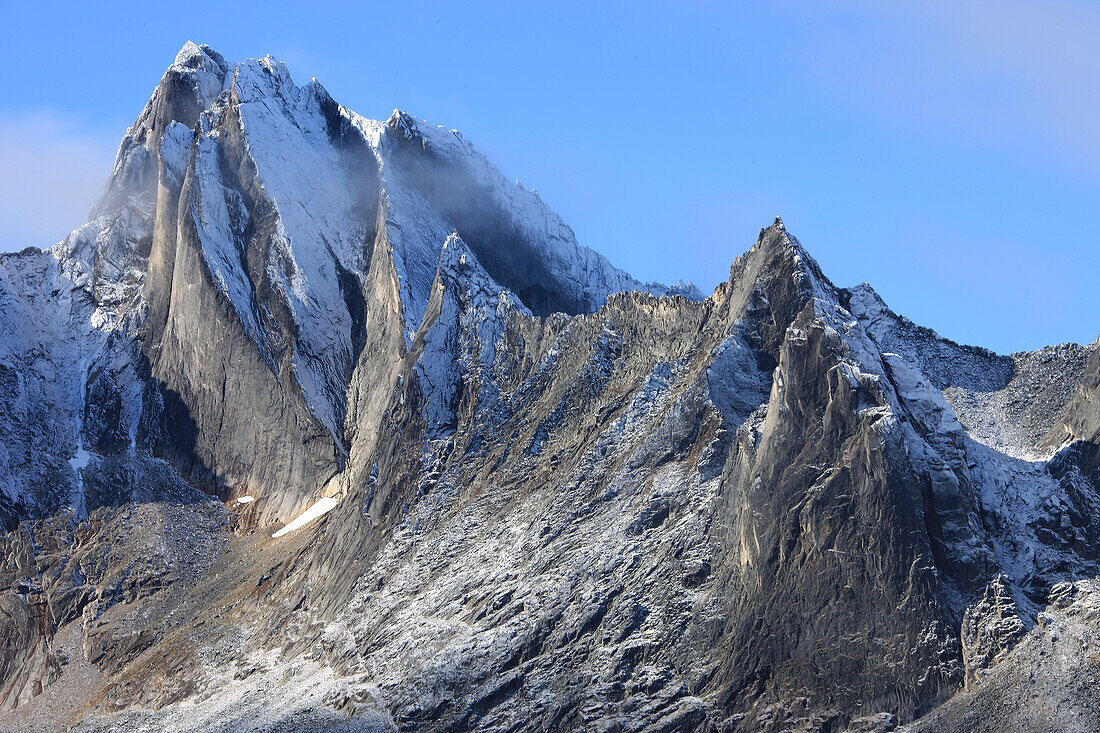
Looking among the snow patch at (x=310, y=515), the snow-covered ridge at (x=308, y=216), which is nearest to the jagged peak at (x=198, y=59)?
the snow-covered ridge at (x=308, y=216)

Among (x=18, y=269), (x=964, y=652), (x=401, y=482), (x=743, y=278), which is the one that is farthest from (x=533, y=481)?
(x=18, y=269)

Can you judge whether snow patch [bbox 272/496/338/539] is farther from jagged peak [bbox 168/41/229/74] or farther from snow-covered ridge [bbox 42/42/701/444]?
jagged peak [bbox 168/41/229/74]

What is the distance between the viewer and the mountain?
320 ft

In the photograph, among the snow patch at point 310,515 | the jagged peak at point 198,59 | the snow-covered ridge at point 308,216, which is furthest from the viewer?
the jagged peak at point 198,59

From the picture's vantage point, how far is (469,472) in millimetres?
128375

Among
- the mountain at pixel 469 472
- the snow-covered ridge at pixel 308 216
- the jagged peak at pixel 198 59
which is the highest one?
the jagged peak at pixel 198 59

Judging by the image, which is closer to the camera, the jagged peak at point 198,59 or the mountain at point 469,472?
the mountain at point 469,472

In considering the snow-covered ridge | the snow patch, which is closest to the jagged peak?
the snow-covered ridge

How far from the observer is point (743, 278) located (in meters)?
122

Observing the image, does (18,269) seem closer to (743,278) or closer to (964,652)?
(743,278)

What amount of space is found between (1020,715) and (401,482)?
57.7 m

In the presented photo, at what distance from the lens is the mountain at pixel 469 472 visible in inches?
3841

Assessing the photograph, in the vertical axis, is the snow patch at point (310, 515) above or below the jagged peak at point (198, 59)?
below

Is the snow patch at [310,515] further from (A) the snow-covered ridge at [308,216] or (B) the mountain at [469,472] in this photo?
(A) the snow-covered ridge at [308,216]
